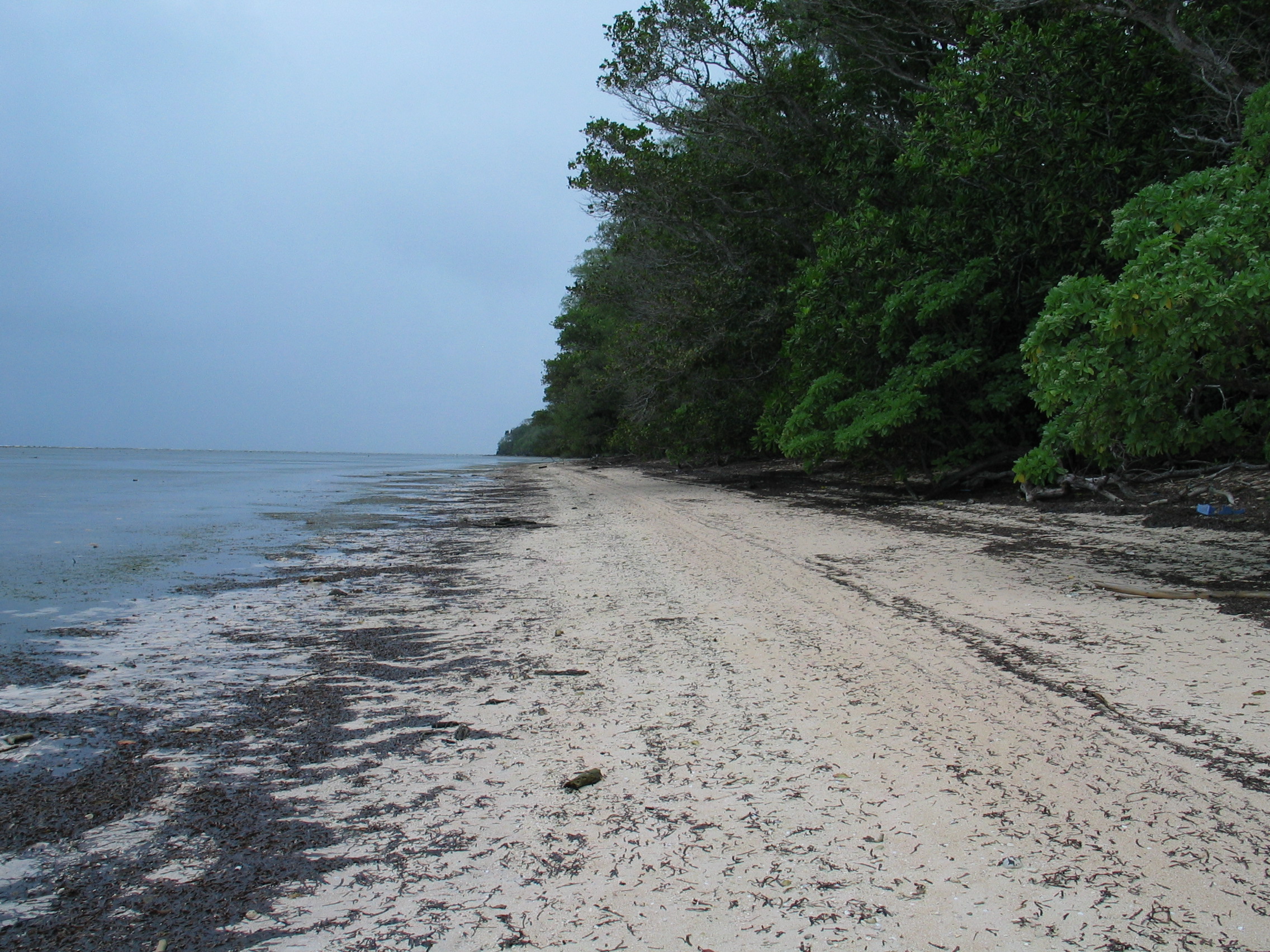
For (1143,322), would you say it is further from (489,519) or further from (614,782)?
(489,519)

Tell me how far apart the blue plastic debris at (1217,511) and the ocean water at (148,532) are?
906 centimetres

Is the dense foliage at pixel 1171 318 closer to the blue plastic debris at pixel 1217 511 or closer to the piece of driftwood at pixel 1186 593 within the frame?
the piece of driftwood at pixel 1186 593

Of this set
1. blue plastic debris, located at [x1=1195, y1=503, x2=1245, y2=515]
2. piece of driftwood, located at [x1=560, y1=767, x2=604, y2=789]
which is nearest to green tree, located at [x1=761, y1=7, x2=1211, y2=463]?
blue plastic debris, located at [x1=1195, y1=503, x2=1245, y2=515]

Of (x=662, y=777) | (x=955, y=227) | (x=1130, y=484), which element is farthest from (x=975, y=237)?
(x=662, y=777)

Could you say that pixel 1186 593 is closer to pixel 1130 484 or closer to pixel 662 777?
pixel 662 777

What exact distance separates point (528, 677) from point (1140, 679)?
2513 mm

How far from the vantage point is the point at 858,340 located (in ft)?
40.3

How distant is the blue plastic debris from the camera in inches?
306

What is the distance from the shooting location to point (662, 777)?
2396 mm

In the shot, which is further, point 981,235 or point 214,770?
point 981,235

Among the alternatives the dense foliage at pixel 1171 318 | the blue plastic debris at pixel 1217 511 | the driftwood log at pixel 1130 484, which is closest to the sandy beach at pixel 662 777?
the dense foliage at pixel 1171 318

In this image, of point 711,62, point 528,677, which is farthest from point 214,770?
point 711,62

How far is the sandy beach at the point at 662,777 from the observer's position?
171 cm

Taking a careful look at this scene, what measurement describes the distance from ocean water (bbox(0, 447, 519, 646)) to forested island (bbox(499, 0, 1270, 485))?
645cm
